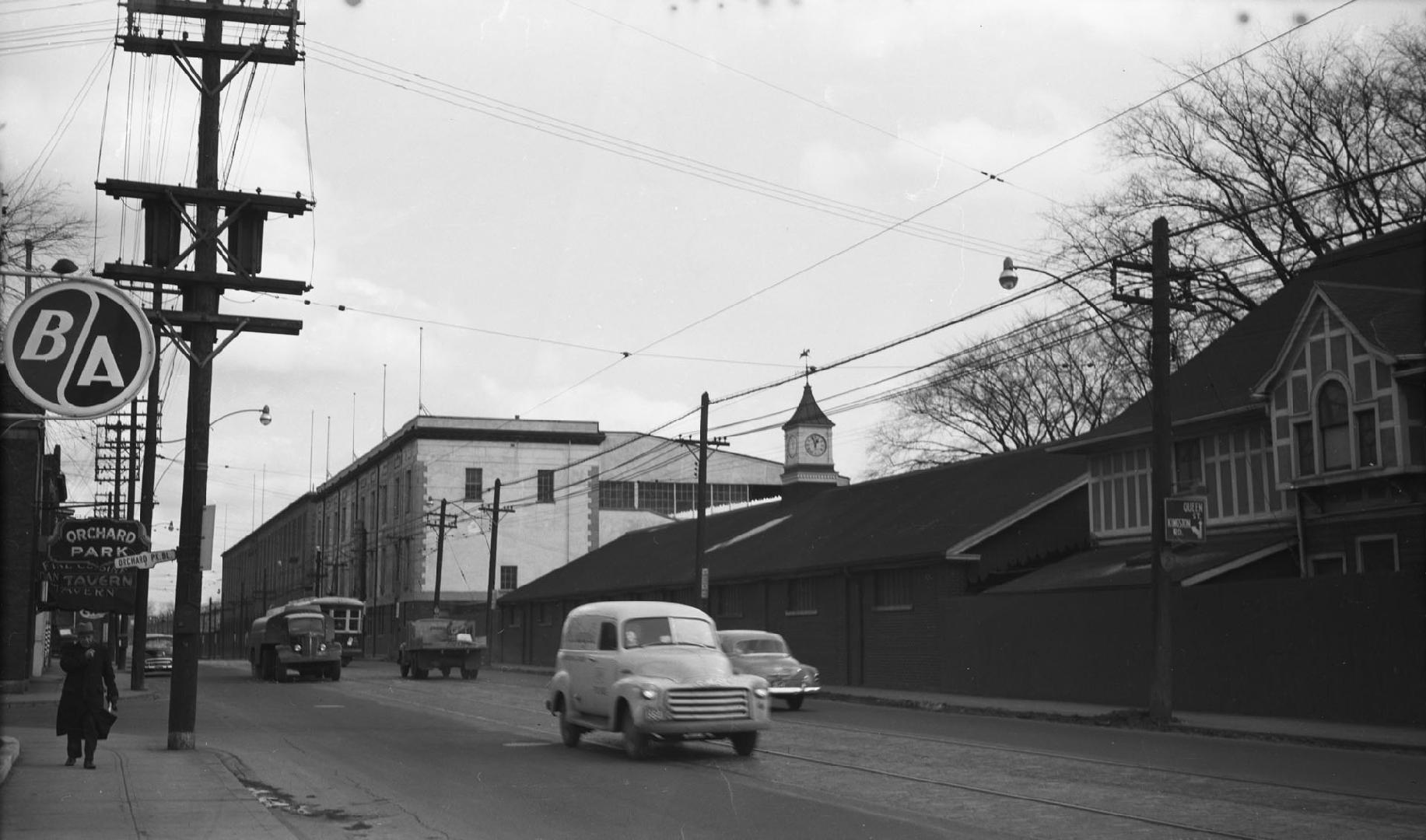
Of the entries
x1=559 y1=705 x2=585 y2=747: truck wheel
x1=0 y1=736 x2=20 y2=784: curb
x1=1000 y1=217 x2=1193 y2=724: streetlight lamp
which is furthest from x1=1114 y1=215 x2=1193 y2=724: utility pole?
x1=0 y1=736 x2=20 y2=784: curb

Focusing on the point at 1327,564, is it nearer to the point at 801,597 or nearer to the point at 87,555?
the point at 801,597

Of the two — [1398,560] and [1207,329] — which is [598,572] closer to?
[1207,329]

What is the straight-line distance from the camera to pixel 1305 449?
28.4 meters

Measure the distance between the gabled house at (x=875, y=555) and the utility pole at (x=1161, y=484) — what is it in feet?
34.9

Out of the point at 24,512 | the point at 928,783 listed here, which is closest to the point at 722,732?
the point at 928,783

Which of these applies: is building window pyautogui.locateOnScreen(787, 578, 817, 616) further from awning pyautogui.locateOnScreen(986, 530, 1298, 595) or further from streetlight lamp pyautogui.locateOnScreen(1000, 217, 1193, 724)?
streetlight lamp pyautogui.locateOnScreen(1000, 217, 1193, 724)

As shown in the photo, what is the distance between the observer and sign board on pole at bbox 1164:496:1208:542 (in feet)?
77.8

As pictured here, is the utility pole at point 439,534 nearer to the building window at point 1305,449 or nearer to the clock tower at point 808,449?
the clock tower at point 808,449

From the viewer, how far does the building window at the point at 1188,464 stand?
107 feet

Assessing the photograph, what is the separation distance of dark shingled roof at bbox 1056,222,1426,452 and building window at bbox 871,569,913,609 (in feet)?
17.8

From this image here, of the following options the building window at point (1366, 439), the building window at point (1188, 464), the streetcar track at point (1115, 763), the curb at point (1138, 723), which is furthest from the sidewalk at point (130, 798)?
the building window at point (1188, 464)

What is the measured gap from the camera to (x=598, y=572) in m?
61.1

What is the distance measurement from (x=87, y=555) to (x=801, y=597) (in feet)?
66.4

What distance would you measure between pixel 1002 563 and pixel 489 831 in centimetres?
2610
